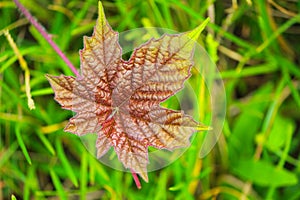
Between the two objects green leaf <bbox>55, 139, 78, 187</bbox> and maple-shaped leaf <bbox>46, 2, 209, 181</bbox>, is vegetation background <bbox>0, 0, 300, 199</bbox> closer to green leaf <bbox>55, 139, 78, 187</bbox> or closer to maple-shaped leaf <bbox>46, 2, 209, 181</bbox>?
green leaf <bbox>55, 139, 78, 187</bbox>

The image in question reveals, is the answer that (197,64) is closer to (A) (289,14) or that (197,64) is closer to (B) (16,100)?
(A) (289,14)

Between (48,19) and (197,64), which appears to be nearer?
(197,64)

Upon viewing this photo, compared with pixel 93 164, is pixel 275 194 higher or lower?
lower

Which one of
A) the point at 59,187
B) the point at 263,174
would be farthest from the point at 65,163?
the point at 263,174

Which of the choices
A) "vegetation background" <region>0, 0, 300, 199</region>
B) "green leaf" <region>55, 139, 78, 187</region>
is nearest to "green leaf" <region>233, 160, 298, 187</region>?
"vegetation background" <region>0, 0, 300, 199</region>

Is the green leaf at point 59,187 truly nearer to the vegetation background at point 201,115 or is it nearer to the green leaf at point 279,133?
the vegetation background at point 201,115

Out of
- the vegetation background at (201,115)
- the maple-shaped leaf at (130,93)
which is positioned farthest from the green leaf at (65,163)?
the maple-shaped leaf at (130,93)

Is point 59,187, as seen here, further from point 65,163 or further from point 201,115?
point 201,115

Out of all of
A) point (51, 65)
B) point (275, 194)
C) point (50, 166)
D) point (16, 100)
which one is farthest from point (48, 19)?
point (275, 194)
